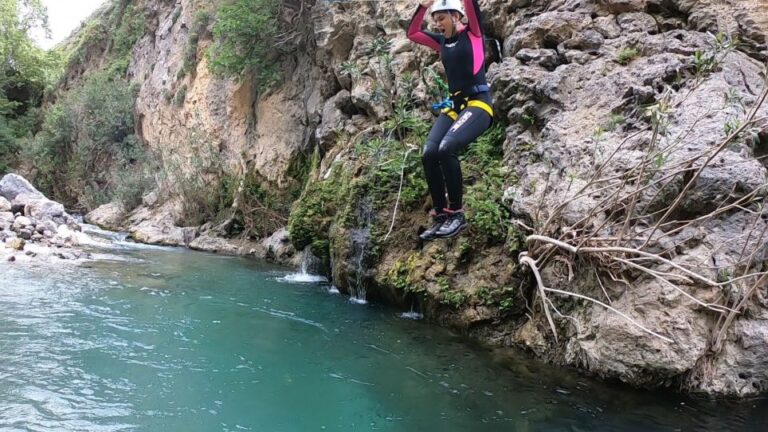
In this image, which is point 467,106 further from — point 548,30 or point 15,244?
point 15,244

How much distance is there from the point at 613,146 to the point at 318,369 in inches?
164

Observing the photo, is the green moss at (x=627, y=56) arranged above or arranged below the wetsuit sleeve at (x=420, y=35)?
above

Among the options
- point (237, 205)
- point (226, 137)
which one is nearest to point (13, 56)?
point (226, 137)

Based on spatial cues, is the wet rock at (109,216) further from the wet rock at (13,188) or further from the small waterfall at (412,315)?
the small waterfall at (412,315)

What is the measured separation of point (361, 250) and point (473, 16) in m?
4.44

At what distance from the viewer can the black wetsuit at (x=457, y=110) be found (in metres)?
4.57

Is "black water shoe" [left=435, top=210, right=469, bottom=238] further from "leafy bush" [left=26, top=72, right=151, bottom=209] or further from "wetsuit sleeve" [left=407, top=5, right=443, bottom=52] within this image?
"leafy bush" [left=26, top=72, right=151, bottom=209]

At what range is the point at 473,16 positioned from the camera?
454 cm

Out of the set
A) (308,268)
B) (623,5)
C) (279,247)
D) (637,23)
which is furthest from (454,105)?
(279,247)

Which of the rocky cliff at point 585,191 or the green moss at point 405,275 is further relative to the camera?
the green moss at point 405,275

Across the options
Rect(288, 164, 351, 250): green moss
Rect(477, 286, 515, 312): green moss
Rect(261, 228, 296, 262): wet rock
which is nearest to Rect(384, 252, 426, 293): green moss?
Rect(477, 286, 515, 312): green moss

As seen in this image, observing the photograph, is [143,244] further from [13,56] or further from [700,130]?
[13,56]

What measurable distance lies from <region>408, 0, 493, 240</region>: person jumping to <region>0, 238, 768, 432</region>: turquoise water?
5.27 ft

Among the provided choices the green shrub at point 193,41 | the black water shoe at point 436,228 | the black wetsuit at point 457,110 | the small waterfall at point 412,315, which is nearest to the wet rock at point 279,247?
the small waterfall at point 412,315
